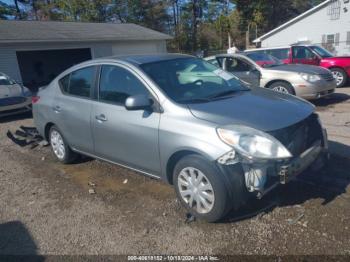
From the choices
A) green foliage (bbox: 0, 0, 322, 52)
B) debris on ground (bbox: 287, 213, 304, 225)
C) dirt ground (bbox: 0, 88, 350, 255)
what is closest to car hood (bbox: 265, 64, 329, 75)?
dirt ground (bbox: 0, 88, 350, 255)

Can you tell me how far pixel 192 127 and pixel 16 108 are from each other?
8.22 metres

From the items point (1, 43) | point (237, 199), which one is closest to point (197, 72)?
point (237, 199)

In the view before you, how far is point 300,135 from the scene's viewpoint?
3.46m

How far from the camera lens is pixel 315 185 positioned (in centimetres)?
401

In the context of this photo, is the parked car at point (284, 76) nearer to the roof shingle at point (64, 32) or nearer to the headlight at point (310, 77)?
the headlight at point (310, 77)

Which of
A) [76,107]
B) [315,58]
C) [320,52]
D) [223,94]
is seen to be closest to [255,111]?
[223,94]

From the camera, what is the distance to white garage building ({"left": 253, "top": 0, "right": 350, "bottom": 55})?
2547 centimetres

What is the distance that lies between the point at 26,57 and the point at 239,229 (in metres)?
24.6

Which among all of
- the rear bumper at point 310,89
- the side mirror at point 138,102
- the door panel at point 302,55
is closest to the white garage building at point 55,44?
the door panel at point 302,55

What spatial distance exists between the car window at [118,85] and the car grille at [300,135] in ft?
5.09

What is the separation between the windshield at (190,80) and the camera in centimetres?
384

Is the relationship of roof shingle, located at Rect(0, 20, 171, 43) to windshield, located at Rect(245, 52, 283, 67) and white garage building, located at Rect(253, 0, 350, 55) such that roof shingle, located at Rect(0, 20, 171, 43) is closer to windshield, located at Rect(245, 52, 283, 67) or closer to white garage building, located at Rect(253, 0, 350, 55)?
white garage building, located at Rect(253, 0, 350, 55)

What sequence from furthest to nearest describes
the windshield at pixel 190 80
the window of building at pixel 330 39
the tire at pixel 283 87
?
the window of building at pixel 330 39 < the tire at pixel 283 87 < the windshield at pixel 190 80

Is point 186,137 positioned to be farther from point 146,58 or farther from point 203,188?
point 146,58
